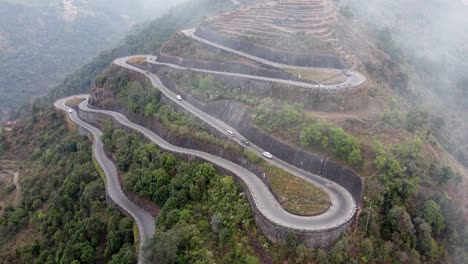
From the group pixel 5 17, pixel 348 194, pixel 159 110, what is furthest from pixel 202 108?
pixel 5 17

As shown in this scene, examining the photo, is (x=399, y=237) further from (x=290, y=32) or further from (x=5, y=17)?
(x=5, y=17)

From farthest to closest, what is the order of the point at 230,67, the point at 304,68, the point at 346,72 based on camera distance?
the point at 230,67 < the point at 304,68 < the point at 346,72

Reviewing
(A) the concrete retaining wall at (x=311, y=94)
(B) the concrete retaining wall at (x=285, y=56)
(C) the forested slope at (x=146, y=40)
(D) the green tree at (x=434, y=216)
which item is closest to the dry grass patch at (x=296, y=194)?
(D) the green tree at (x=434, y=216)

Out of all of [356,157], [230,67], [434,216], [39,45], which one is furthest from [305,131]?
[39,45]

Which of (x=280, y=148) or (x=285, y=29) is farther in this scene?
(x=285, y=29)

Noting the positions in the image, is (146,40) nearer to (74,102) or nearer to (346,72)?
(74,102)

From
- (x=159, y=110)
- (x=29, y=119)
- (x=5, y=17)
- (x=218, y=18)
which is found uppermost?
(x=218, y=18)

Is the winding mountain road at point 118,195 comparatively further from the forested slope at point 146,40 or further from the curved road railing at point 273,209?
the forested slope at point 146,40
